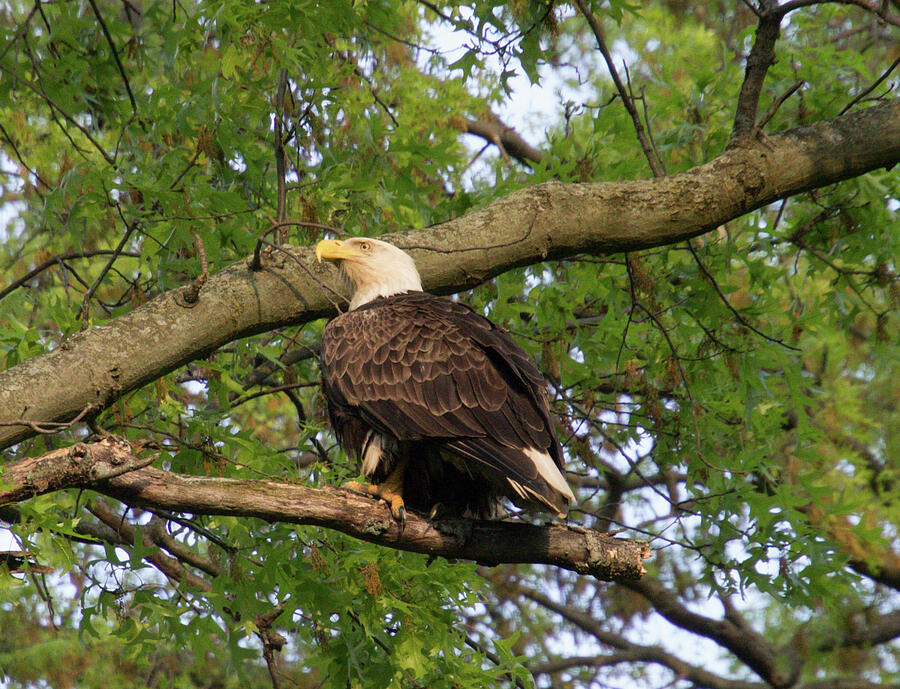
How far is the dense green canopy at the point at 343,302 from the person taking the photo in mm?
3926

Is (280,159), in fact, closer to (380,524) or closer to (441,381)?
(441,381)

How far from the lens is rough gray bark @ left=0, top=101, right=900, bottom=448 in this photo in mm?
3961

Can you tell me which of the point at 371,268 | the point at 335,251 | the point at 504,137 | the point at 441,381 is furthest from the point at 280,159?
the point at 504,137

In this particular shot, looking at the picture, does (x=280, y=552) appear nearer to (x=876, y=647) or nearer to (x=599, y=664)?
(x=599, y=664)

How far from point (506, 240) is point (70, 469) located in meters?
2.21

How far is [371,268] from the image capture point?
526 cm

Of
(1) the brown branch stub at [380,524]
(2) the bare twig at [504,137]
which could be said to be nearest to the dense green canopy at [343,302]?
(1) the brown branch stub at [380,524]

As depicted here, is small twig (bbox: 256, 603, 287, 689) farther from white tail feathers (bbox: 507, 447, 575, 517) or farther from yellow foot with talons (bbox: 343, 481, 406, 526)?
white tail feathers (bbox: 507, 447, 575, 517)

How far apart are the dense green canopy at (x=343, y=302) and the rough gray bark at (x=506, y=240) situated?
0.01 meters

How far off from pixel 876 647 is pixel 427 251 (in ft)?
28.2

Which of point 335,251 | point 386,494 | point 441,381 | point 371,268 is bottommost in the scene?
point 386,494

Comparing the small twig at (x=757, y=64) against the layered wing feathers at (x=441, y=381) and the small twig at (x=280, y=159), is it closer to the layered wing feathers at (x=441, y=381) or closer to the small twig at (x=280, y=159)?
the layered wing feathers at (x=441, y=381)

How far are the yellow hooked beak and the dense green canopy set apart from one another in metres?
0.16

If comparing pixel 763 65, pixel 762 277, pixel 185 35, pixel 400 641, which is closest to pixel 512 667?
pixel 400 641
